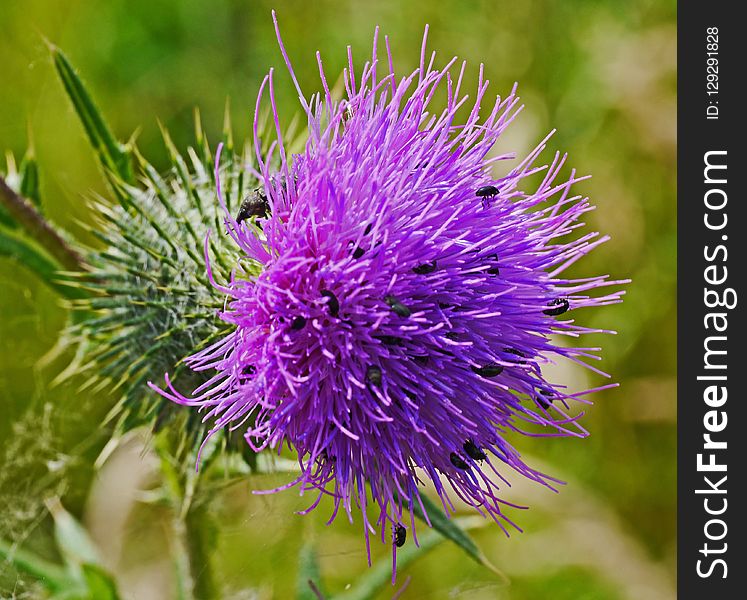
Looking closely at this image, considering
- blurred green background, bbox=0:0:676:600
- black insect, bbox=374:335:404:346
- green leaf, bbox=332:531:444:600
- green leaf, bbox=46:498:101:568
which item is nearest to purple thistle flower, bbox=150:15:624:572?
black insect, bbox=374:335:404:346

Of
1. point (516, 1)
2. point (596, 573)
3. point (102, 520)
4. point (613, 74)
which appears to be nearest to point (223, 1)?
point (516, 1)

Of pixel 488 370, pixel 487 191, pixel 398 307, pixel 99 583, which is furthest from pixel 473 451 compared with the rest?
pixel 99 583

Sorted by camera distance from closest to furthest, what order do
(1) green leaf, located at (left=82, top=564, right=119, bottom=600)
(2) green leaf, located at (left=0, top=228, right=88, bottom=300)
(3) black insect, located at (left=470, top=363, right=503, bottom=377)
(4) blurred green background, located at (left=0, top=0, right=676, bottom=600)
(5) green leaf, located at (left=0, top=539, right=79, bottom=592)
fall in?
1. (3) black insect, located at (left=470, top=363, right=503, bottom=377)
2. (1) green leaf, located at (left=82, top=564, right=119, bottom=600)
3. (2) green leaf, located at (left=0, top=228, right=88, bottom=300)
4. (5) green leaf, located at (left=0, top=539, right=79, bottom=592)
5. (4) blurred green background, located at (left=0, top=0, right=676, bottom=600)

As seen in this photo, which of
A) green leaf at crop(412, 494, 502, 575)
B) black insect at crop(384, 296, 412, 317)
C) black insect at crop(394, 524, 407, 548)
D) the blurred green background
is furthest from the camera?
the blurred green background

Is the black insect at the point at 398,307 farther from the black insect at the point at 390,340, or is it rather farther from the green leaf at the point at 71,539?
the green leaf at the point at 71,539

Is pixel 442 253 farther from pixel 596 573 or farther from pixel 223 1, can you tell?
pixel 223 1

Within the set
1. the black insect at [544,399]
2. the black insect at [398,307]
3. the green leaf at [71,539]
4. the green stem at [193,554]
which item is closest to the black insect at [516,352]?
the black insect at [544,399]

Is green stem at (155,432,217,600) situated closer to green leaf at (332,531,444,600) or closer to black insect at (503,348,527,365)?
green leaf at (332,531,444,600)

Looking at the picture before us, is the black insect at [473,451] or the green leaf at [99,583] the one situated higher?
the black insect at [473,451]
